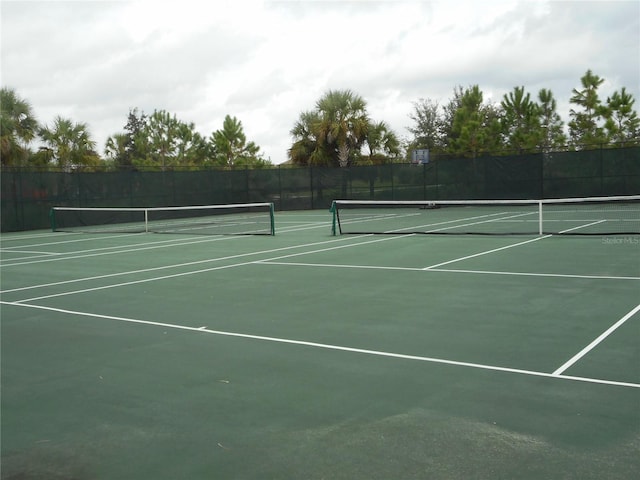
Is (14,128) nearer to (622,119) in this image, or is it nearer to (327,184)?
(327,184)

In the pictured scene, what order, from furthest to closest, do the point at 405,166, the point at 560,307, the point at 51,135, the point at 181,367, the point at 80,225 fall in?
1. the point at 51,135
2. the point at 405,166
3. the point at 80,225
4. the point at 560,307
5. the point at 181,367

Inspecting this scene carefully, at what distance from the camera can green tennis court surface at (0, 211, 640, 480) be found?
138 inches

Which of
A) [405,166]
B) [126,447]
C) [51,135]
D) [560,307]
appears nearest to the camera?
[126,447]

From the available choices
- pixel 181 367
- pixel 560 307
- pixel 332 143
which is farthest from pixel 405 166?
pixel 181 367

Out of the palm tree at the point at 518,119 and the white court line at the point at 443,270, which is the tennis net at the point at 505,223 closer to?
the white court line at the point at 443,270

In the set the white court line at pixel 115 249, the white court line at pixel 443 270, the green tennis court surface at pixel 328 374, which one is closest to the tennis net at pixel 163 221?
the white court line at pixel 115 249

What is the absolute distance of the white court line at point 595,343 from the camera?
4.99 m

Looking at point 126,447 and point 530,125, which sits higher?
point 530,125

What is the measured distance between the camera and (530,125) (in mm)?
37031

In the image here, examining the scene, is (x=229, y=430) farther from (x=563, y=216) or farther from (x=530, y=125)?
(x=530, y=125)

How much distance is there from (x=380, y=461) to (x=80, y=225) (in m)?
23.6

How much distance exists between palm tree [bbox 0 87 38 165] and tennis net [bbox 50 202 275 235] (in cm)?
468

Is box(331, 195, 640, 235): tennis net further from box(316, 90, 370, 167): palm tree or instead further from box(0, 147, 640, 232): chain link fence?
box(316, 90, 370, 167): palm tree

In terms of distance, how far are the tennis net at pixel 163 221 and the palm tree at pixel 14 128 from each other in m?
4.68
